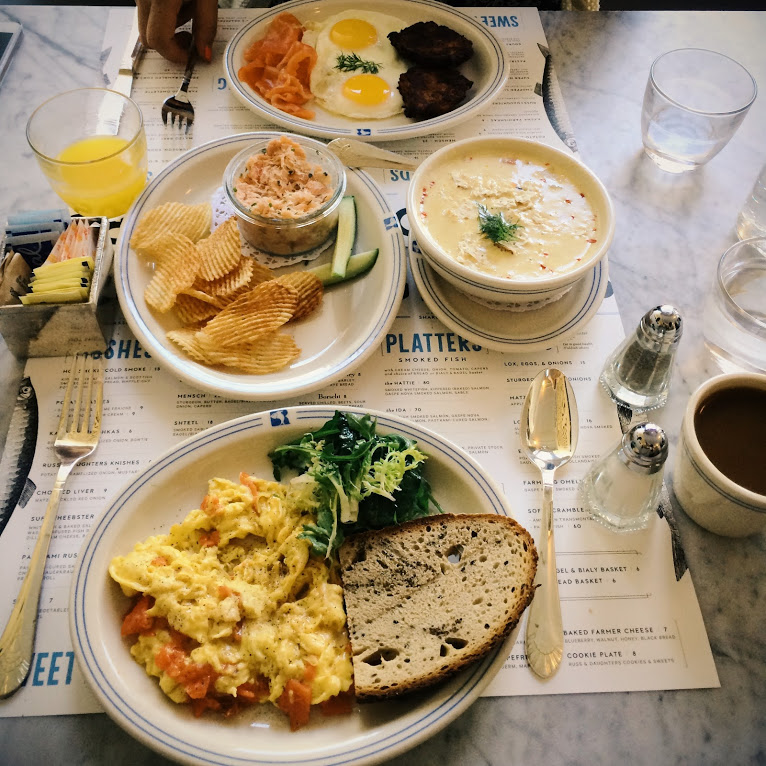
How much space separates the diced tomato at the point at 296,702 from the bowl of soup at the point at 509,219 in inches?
42.4

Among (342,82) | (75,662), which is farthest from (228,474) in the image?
(342,82)

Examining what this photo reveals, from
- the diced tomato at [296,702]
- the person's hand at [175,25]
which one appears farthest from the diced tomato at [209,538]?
the person's hand at [175,25]

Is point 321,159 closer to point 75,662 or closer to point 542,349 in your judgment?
point 542,349

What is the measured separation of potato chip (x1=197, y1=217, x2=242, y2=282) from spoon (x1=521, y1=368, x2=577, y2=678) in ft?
3.04

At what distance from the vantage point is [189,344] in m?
1.75

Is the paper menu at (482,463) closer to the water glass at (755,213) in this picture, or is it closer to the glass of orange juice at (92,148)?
the glass of orange juice at (92,148)

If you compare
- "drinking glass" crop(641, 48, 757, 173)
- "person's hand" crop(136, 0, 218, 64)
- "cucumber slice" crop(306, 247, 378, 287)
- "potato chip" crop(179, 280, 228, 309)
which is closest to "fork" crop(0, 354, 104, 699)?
"potato chip" crop(179, 280, 228, 309)

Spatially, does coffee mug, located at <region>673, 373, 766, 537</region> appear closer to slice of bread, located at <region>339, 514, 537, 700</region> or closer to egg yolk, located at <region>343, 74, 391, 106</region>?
slice of bread, located at <region>339, 514, 537, 700</region>

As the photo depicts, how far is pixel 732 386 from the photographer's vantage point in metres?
1.51

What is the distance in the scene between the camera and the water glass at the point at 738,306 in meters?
1.78

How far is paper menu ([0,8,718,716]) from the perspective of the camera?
55.1 inches

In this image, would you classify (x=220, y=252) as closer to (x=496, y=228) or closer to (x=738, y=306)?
(x=496, y=228)

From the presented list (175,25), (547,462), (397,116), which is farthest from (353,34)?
(547,462)

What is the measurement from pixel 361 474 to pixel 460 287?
0.66m
